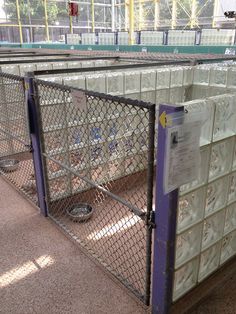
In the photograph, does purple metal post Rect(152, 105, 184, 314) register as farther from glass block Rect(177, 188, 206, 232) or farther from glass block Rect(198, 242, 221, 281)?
glass block Rect(198, 242, 221, 281)

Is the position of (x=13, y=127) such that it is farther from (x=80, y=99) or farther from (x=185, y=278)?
(x=185, y=278)

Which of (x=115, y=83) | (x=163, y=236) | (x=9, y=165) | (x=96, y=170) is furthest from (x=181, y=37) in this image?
(x=163, y=236)

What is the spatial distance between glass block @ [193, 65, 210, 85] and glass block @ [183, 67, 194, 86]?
6 cm

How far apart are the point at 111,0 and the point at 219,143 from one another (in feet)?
86.5

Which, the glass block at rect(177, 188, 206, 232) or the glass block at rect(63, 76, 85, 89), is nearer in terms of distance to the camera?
the glass block at rect(177, 188, 206, 232)

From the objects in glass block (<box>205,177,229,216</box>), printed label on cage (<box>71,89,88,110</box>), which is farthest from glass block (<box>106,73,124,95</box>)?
glass block (<box>205,177,229,216</box>)

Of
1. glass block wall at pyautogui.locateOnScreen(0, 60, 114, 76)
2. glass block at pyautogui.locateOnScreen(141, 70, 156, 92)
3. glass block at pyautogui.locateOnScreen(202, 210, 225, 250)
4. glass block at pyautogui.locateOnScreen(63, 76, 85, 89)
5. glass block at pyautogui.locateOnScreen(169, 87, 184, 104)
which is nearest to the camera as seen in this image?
glass block at pyautogui.locateOnScreen(202, 210, 225, 250)

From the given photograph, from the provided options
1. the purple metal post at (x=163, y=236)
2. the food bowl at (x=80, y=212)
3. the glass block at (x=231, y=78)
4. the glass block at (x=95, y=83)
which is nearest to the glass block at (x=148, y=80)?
the glass block at (x=95, y=83)

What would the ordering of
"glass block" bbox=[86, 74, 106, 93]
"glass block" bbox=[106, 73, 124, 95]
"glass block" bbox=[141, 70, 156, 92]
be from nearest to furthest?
"glass block" bbox=[86, 74, 106, 93] < "glass block" bbox=[106, 73, 124, 95] < "glass block" bbox=[141, 70, 156, 92]

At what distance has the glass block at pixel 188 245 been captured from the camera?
5.83ft

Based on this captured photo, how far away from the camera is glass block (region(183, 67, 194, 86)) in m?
4.32

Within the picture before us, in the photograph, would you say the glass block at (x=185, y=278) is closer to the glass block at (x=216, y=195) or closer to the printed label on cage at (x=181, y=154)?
the glass block at (x=216, y=195)

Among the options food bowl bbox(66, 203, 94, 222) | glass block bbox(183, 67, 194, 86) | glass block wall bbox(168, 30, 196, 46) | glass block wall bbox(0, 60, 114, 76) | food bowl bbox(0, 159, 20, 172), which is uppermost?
glass block wall bbox(168, 30, 196, 46)

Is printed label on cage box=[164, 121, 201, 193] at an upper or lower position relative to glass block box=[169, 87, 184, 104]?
upper
